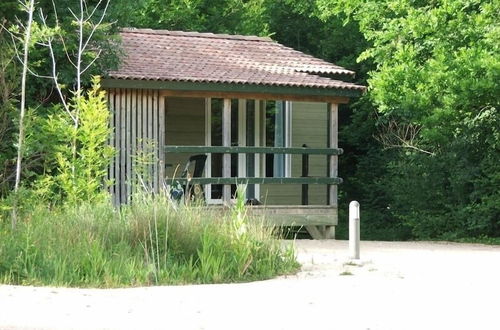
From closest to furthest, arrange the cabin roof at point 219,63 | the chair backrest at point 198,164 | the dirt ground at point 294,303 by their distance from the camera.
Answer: the dirt ground at point 294,303 → the cabin roof at point 219,63 → the chair backrest at point 198,164

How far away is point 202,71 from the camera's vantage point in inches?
691

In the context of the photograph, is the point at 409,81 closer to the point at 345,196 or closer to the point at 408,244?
the point at 408,244

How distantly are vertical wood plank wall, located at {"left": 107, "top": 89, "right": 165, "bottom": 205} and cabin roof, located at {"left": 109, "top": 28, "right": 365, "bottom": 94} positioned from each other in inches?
→ 18.9

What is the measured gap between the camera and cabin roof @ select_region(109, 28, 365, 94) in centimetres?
1709

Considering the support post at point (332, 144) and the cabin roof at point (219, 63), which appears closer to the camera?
the cabin roof at point (219, 63)

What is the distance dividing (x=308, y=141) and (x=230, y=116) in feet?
15.1

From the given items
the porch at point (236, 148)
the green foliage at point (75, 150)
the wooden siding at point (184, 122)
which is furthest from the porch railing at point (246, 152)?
the green foliage at point (75, 150)

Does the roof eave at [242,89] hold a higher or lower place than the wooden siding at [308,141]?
higher

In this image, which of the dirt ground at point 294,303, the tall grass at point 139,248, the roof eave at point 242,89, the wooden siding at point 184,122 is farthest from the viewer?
the wooden siding at point 184,122

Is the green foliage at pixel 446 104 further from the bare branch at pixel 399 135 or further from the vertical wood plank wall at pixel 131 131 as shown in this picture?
the vertical wood plank wall at pixel 131 131

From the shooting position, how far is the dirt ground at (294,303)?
809 centimetres

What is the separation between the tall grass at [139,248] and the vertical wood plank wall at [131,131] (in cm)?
447

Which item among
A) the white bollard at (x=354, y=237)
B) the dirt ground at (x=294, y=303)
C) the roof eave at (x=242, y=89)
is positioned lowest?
the dirt ground at (x=294, y=303)

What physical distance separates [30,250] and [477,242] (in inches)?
427
